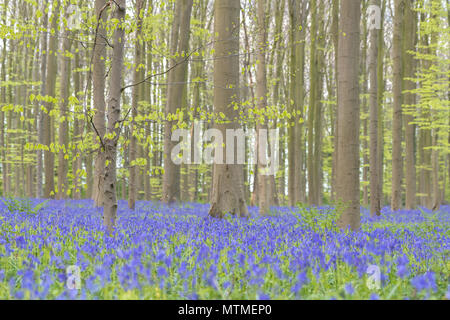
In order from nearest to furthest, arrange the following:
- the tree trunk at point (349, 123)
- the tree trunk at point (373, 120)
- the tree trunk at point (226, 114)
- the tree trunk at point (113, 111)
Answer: the tree trunk at point (113, 111) < the tree trunk at point (349, 123) < the tree trunk at point (226, 114) < the tree trunk at point (373, 120)

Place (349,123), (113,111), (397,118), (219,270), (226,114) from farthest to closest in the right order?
(397,118) → (226,114) → (349,123) → (113,111) → (219,270)

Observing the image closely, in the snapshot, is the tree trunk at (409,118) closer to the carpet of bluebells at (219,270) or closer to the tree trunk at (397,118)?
the tree trunk at (397,118)

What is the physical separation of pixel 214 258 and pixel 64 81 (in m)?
14.6

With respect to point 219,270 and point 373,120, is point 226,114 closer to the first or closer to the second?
point 373,120

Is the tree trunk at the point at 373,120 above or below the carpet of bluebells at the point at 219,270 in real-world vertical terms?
above

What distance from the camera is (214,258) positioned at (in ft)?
12.2

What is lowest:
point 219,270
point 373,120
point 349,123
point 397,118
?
point 219,270

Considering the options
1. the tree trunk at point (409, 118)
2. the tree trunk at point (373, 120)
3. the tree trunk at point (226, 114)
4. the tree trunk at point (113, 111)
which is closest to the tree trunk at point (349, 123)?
the tree trunk at point (226, 114)

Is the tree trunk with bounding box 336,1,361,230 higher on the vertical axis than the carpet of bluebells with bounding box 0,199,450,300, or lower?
higher

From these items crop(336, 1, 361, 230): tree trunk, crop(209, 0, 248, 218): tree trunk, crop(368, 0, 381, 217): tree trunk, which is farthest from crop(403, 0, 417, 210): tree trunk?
crop(336, 1, 361, 230): tree trunk

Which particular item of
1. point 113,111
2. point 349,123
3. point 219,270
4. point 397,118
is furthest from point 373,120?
point 219,270

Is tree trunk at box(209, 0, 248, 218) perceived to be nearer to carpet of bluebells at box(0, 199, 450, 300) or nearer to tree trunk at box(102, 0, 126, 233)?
tree trunk at box(102, 0, 126, 233)

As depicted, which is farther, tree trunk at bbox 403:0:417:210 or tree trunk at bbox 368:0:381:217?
tree trunk at bbox 403:0:417:210
